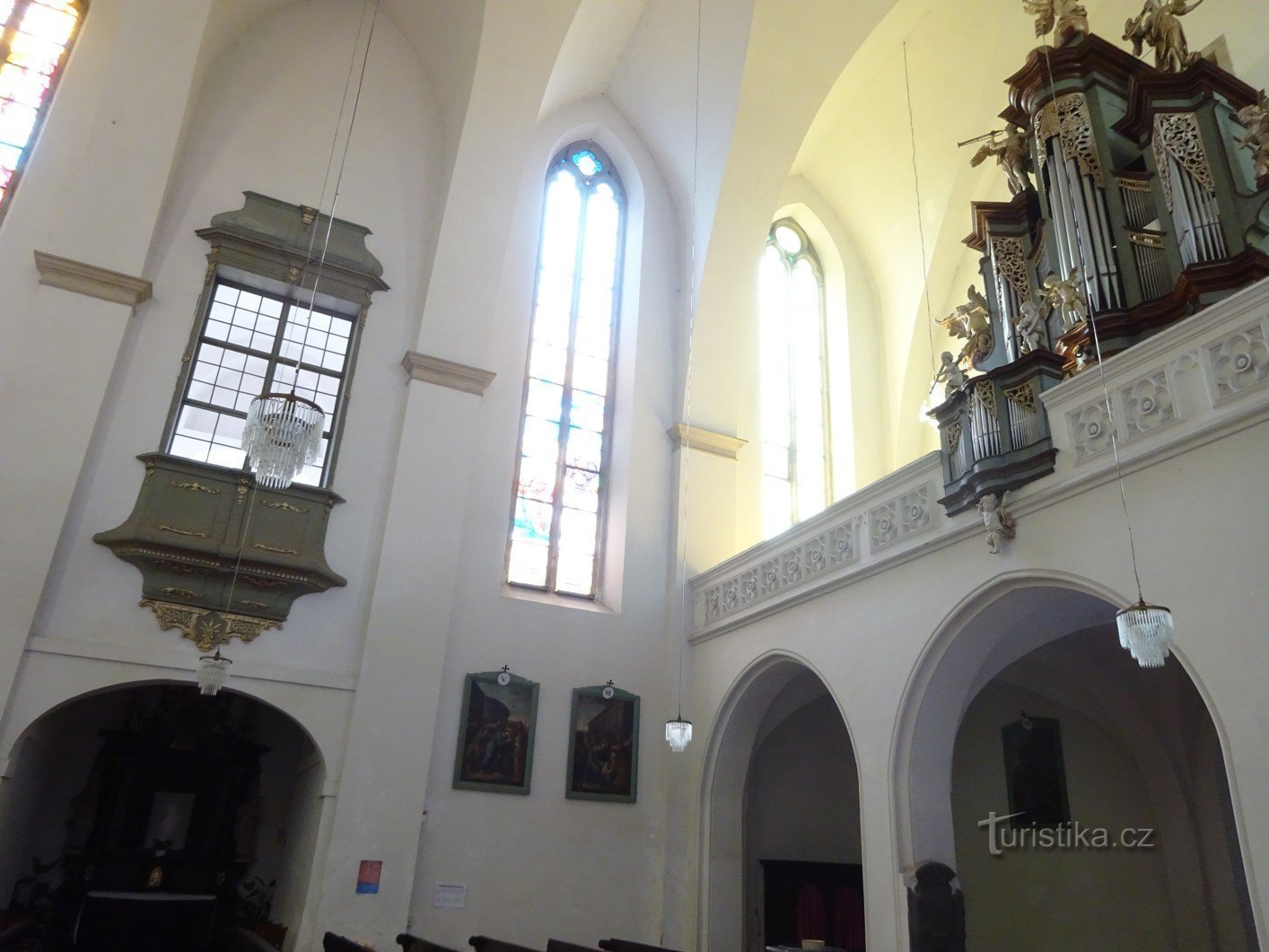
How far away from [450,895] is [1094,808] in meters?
7.16

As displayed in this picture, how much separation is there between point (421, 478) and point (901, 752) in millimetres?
5859

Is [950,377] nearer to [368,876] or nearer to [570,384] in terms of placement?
[570,384]

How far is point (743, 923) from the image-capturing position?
10812 millimetres

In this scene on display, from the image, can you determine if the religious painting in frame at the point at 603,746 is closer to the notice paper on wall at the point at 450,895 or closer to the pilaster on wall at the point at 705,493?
the notice paper on wall at the point at 450,895

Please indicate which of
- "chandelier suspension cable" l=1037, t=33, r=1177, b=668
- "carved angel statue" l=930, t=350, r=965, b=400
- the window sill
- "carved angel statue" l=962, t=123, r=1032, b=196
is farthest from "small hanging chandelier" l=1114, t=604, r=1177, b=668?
the window sill

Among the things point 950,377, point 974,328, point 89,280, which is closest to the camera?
point 950,377

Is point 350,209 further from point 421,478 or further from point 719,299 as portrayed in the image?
point 719,299

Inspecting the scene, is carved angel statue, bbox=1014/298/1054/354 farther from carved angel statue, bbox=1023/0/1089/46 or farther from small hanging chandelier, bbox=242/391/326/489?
small hanging chandelier, bbox=242/391/326/489

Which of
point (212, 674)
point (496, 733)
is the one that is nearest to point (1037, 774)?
point (496, 733)

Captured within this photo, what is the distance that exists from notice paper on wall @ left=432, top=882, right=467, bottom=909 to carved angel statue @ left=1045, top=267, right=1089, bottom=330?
7.80 m

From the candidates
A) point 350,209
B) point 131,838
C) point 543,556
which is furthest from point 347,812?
point 350,209

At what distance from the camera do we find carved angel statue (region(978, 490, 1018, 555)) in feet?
23.9

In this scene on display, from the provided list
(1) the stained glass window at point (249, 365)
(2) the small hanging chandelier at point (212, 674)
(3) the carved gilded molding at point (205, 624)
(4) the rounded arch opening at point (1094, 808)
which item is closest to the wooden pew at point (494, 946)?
(2) the small hanging chandelier at point (212, 674)

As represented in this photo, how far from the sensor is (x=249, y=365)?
11133 mm
